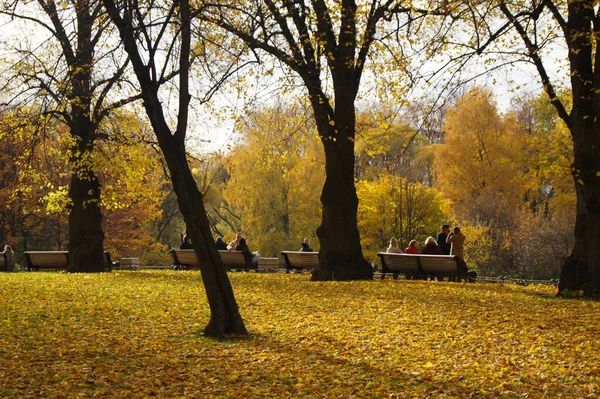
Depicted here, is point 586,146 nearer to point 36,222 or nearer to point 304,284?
point 304,284

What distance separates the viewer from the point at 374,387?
695 cm

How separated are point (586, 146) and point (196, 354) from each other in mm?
8334

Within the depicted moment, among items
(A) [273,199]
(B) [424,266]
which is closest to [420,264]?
(B) [424,266]

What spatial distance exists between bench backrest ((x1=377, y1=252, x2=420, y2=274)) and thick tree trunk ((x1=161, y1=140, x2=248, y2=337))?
29.4 feet

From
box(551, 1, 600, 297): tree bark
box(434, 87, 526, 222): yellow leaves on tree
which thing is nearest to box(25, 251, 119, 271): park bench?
box(551, 1, 600, 297): tree bark

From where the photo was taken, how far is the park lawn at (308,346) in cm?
692

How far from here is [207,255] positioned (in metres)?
9.94

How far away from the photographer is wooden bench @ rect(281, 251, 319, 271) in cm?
2281

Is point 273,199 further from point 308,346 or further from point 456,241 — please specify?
point 308,346

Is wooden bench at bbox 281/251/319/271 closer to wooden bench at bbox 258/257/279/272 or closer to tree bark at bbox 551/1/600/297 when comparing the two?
wooden bench at bbox 258/257/279/272

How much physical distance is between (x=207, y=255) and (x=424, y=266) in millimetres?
9536

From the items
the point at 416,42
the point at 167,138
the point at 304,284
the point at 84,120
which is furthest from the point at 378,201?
the point at 167,138

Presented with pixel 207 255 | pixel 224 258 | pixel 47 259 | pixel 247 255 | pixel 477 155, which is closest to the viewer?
pixel 207 255

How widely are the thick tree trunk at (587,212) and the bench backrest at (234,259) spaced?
1135 centimetres
